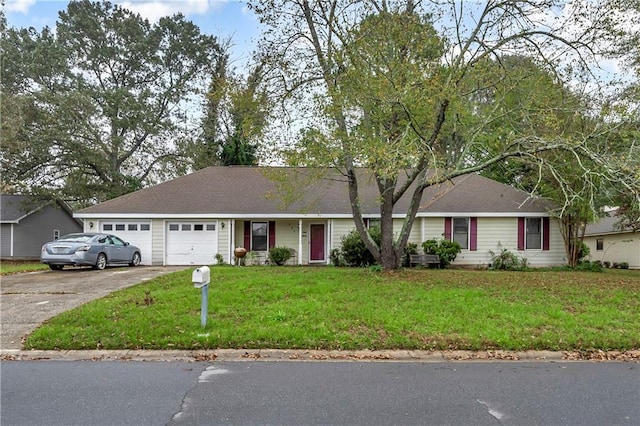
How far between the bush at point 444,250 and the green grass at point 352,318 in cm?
631

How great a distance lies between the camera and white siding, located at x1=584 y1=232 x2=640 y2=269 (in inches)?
941

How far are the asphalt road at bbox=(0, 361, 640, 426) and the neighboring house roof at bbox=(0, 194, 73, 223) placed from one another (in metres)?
23.7

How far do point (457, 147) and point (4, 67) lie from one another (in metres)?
27.9


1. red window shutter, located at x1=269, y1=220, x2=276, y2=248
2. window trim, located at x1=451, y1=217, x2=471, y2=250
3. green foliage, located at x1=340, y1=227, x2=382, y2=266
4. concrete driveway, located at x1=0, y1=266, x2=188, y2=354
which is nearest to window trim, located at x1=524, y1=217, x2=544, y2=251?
window trim, located at x1=451, y1=217, x2=471, y2=250

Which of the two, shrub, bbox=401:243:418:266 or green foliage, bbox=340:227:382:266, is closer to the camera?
green foliage, bbox=340:227:382:266

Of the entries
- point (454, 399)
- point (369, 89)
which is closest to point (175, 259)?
point (369, 89)

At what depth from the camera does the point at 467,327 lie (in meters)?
7.11

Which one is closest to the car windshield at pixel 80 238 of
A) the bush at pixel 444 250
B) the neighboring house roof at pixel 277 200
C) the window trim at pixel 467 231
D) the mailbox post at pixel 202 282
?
the neighboring house roof at pixel 277 200

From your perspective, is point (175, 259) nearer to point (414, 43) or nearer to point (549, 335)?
point (414, 43)

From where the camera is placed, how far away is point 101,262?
50.5ft

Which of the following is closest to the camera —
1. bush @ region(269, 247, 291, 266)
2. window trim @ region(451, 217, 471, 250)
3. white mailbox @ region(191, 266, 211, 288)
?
white mailbox @ region(191, 266, 211, 288)

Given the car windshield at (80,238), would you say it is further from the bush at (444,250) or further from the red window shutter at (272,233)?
the bush at (444,250)

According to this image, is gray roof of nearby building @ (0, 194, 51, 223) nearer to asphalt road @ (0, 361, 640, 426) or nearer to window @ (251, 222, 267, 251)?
window @ (251, 222, 267, 251)

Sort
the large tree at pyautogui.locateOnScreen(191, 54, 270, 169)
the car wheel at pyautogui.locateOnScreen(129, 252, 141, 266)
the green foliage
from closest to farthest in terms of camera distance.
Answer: the large tree at pyautogui.locateOnScreen(191, 54, 270, 169) < the green foliage < the car wheel at pyautogui.locateOnScreen(129, 252, 141, 266)
